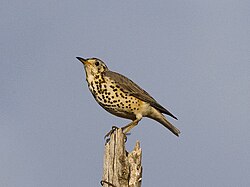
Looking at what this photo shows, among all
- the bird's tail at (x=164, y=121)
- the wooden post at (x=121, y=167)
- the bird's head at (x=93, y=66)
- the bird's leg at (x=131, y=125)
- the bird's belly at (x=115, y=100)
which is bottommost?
the wooden post at (x=121, y=167)

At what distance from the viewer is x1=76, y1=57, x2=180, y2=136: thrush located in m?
13.1

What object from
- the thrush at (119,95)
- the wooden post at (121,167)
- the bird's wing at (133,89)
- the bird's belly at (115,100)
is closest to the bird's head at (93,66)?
the thrush at (119,95)

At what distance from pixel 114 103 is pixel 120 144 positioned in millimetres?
4107

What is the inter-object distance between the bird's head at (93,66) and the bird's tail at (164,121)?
1328mm

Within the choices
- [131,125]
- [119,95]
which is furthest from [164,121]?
[119,95]

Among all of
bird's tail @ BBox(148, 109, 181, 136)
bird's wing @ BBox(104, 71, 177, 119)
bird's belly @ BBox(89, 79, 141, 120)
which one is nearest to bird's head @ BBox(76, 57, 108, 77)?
bird's wing @ BBox(104, 71, 177, 119)

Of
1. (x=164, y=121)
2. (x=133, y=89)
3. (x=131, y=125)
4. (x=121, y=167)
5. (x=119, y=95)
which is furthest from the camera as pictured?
(x=164, y=121)

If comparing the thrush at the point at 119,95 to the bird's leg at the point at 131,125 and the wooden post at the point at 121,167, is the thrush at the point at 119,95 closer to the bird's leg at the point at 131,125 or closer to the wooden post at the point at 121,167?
the bird's leg at the point at 131,125

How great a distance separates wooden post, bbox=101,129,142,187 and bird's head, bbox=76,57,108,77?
464 cm

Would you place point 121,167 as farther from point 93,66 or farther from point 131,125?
point 93,66

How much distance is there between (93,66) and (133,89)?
89 centimetres

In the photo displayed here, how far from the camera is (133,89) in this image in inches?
530

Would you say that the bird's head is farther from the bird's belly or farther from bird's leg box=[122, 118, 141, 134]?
bird's leg box=[122, 118, 141, 134]

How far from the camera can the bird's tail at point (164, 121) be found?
13820mm
